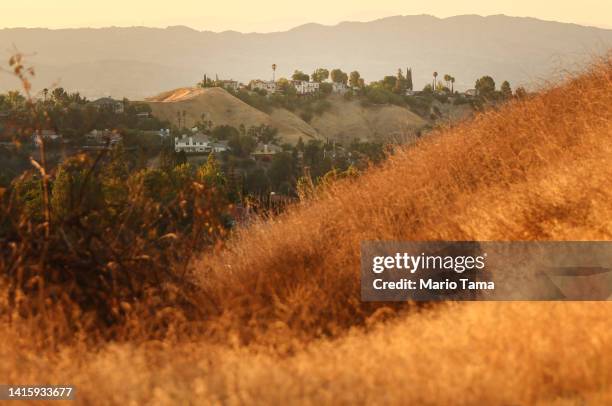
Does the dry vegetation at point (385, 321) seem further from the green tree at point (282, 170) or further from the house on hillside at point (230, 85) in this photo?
the house on hillside at point (230, 85)

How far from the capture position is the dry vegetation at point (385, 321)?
3934mm

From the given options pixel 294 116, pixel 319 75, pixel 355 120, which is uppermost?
pixel 319 75

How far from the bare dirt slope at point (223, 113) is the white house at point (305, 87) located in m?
17.3

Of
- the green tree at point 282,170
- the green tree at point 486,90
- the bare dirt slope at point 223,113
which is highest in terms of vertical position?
the green tree at point 486,90

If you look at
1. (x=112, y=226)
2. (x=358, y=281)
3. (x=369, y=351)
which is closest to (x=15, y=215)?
(x=112, y=226)

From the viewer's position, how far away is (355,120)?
14412cm

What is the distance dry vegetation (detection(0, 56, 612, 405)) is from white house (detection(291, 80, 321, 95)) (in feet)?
497

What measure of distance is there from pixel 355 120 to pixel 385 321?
139585 mm

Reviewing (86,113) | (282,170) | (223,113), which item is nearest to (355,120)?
(223,113)

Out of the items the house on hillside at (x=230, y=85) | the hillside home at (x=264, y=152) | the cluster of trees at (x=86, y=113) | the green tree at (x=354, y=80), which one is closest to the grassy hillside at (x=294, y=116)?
the house on hillside at (x=230, y=85)

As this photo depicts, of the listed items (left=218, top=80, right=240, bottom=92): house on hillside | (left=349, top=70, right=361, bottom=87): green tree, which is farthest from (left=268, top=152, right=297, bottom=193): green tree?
(left=349, top=70, right=361, bottom=87): green tree

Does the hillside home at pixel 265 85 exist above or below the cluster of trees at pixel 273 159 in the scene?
above

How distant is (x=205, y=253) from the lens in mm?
7488

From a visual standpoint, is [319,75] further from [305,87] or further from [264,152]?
[264,152]
